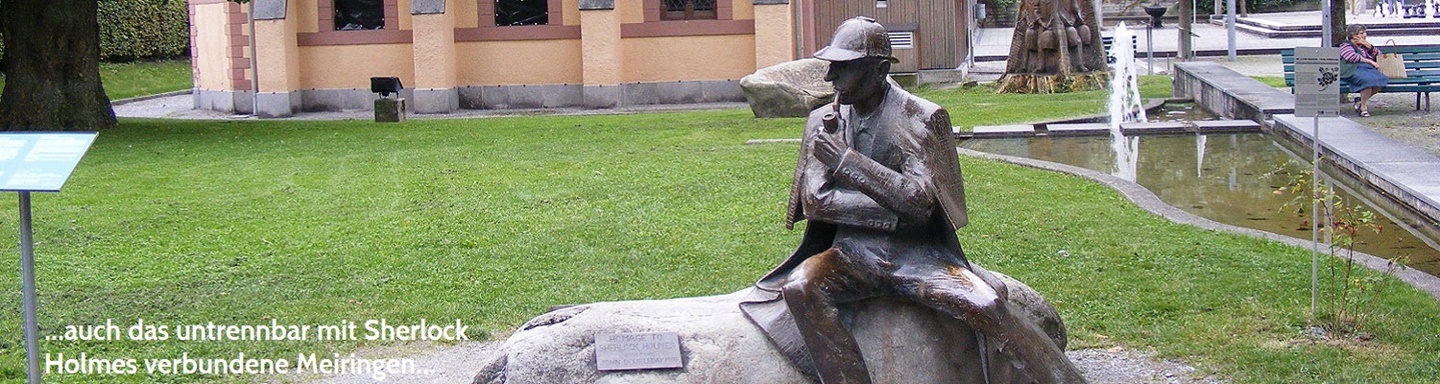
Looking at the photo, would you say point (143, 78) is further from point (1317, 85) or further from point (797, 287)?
point (797, 287)

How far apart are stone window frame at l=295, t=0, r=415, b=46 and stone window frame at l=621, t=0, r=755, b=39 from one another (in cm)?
410

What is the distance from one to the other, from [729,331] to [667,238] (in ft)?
18.1

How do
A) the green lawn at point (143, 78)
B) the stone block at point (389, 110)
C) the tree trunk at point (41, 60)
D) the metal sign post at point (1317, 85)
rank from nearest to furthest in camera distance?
the metal sign post at point (1317, 85) → the tree trunk at point (41, 60) → the stone block at point (389, 110) → the green lawn at point (143, 78)

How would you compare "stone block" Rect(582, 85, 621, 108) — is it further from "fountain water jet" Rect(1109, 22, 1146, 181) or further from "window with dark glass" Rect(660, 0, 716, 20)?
"fountain water jet" Rect(1109, 22, 1146, 181)

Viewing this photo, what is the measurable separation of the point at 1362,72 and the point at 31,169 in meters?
17.2

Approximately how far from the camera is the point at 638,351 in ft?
18.0

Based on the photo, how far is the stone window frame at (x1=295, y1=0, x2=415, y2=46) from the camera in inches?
1165

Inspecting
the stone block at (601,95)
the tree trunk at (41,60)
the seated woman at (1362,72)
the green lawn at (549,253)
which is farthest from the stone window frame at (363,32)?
the seated woman at (1362,72)

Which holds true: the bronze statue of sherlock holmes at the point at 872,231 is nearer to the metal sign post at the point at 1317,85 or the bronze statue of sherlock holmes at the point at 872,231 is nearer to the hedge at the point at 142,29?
the metal sign post at the point at 1317,85

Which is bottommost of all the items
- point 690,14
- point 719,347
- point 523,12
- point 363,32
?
point 719,347

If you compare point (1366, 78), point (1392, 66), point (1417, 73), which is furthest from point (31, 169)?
point (1417, 73)

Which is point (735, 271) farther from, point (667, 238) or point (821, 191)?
point (821, 191)

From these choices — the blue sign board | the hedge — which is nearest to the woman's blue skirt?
the blue sign board

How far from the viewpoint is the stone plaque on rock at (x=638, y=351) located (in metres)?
5.47
